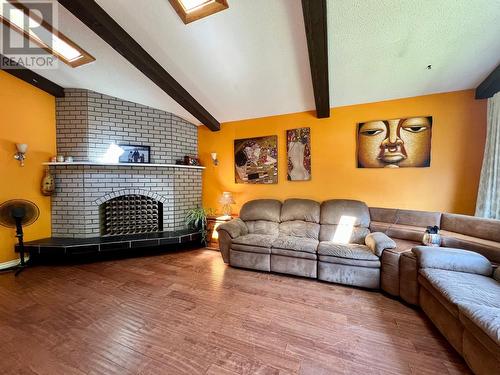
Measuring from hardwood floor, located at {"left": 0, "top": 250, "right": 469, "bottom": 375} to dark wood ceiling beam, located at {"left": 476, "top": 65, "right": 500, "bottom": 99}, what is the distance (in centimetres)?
292

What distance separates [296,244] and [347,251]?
64 centimetres

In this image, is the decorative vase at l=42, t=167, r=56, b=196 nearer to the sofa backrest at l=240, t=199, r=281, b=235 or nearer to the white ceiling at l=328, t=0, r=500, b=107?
the sofa backrest at l=240, t=199, r=281, b=235

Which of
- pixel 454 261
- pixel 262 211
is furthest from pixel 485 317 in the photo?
pixel 262 211

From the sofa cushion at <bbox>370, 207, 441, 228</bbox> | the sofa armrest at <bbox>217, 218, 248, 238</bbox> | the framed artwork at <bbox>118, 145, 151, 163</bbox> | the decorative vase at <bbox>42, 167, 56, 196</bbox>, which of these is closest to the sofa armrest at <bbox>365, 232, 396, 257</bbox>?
the sofa cushion at <bbox>370, 207, 441, 228</bbox>

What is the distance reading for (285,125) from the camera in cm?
374

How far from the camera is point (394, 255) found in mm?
2244

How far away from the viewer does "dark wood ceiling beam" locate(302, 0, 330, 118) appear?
1.85m

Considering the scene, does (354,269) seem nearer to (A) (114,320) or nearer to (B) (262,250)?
(B) (262,250)

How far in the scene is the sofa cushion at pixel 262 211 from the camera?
139 inches

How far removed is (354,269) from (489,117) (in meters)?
2.64

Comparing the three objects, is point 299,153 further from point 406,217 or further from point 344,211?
point 406,217

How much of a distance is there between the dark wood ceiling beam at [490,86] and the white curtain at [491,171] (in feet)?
0.29

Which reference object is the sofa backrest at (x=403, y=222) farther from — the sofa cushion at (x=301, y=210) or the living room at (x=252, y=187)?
the sofa cushion at (x=301, y=210)

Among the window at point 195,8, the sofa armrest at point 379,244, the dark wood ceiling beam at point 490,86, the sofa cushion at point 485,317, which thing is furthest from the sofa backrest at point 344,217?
the window at point 195,8
